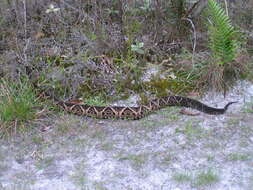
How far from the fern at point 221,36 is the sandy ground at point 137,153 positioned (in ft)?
2.51

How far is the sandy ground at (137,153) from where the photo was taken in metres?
3.84

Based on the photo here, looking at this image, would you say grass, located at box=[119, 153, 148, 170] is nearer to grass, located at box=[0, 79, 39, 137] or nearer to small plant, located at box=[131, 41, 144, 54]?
grass, located at box=[0, 79, 39, 137]

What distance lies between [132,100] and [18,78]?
1.69 meters

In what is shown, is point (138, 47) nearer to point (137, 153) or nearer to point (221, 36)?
point (221, 36)

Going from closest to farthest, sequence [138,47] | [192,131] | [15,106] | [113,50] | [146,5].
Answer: [192,131]
[15,106]
[138,47]
[113,50]
[146,5]

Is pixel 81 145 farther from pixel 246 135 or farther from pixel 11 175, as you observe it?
pixel 246 135

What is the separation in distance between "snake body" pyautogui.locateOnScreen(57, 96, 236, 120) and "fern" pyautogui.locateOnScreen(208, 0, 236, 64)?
2.71ft

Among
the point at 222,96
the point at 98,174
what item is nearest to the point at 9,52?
the point at 98,174

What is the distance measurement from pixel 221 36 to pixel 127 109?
1.80 meters

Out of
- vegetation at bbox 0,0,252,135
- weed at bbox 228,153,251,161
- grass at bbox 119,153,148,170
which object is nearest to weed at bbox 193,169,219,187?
weed at bbox 228,153,251,161

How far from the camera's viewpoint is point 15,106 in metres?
4.83

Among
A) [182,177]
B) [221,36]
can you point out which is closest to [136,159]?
[182,177]

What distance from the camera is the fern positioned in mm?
5508

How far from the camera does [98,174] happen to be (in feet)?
13.1
